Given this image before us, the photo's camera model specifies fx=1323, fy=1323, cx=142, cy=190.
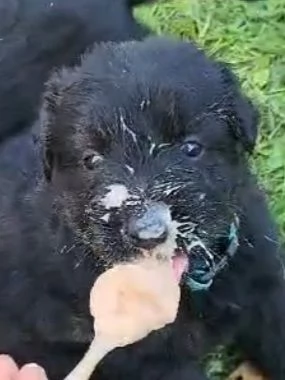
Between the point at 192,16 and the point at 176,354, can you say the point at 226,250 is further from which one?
the point at 192,16

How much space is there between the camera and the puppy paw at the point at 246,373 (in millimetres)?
3328

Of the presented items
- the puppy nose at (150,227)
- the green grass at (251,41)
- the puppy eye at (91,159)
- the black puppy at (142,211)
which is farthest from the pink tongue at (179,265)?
the green grass at (251,41)

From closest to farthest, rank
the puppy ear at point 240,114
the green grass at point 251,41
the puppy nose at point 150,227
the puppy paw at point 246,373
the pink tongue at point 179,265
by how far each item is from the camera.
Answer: the puppy nose at point 150,227 → the pink tongue at point 179,265 → the puppy ear at point 240,114 → the puppy paw at point 246,373 → the green grass at point 251,41

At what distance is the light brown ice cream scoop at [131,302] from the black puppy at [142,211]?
1.8 inches

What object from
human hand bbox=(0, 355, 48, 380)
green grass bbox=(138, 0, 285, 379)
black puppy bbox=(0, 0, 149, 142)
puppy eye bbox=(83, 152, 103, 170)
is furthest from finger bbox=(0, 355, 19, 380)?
green grass bbox=(138, 0, 285, 379)

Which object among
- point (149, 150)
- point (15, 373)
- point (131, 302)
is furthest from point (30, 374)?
point (149, 150)

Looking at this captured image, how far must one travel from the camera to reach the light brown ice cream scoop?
2.51 meters

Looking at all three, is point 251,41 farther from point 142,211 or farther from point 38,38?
point 142,211

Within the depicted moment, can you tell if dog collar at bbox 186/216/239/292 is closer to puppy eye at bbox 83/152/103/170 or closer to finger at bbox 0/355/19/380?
puppy eye at bbox 83/152/103/170

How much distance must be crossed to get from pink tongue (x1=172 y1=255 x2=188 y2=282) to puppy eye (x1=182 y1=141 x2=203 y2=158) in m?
0.21

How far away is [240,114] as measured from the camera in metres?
2.82

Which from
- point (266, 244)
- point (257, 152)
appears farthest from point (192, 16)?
point (266, 244)

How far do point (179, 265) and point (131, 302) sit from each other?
6.9 inches

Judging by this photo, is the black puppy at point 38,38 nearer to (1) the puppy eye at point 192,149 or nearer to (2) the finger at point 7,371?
(1) the puppy eye at point 192,149
